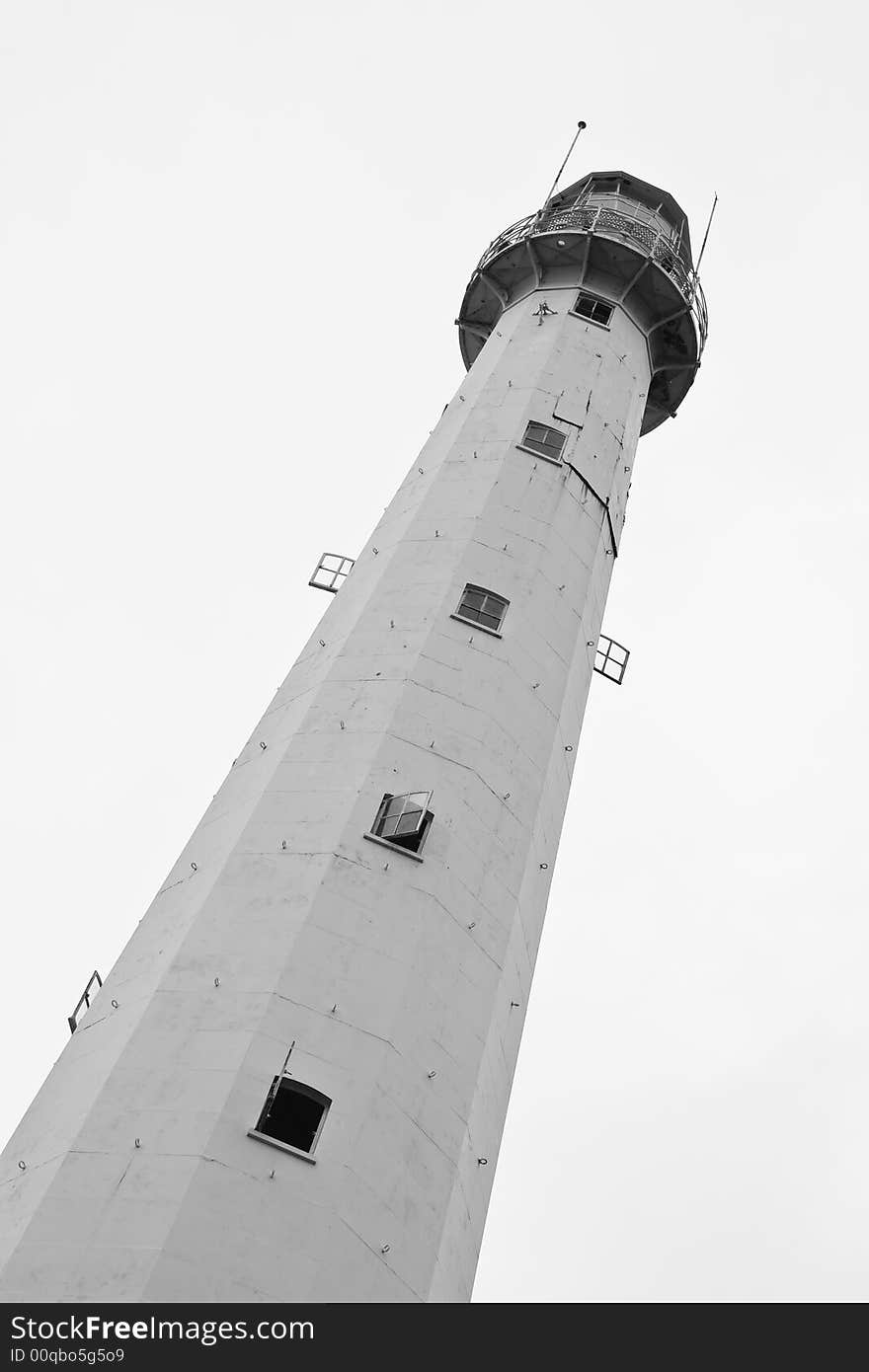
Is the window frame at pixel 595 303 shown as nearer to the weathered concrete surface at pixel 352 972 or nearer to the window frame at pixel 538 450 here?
the window frame at pixel 538 450

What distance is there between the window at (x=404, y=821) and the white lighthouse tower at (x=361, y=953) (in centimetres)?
5

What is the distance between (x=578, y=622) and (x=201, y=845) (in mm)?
13437

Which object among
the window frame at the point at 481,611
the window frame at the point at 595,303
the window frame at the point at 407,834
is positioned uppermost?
the window frame at the point at 595,303

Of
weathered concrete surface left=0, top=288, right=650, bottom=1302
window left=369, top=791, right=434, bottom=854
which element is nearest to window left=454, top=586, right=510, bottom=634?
weathered concrete surface left=0, top=288, right=650, bottom=1302

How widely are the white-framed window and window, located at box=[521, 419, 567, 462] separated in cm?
886

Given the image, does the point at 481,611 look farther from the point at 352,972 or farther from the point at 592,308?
the point at 592,308

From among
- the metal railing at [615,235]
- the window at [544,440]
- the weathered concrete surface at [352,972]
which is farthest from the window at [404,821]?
the metal railing at [615,235]

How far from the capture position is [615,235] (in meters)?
50.8

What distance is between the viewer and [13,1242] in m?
21.6

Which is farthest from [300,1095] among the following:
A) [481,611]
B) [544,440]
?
[544,440]

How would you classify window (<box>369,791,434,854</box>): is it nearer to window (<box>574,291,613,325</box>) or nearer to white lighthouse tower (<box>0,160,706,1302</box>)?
white lighthouse tower (<box>0,160,706,1302</box>)

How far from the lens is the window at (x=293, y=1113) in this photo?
23.2 metres

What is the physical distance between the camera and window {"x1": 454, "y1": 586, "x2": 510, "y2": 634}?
1383 inches

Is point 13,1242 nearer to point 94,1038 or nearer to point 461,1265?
point 94,1038
